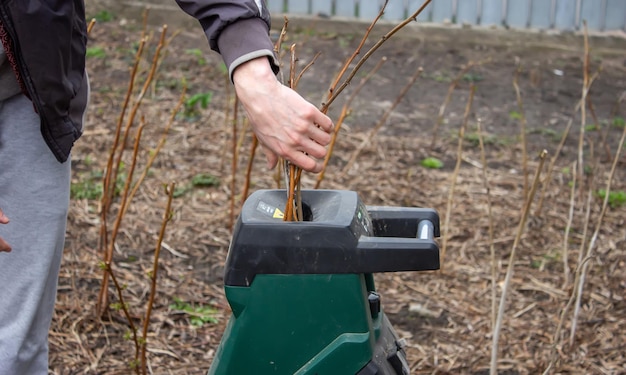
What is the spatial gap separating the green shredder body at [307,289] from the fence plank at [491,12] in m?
5.78

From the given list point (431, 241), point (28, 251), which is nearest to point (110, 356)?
point (28, 251)

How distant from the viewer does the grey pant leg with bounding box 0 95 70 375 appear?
209 centimetres

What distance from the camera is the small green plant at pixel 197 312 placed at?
3.31m

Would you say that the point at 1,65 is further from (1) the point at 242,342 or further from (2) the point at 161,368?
(2) the point at 161,368

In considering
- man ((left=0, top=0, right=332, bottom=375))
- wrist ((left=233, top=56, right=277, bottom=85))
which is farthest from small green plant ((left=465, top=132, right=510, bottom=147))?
wrist ((left=233, top=56, right=277, bottom=85))

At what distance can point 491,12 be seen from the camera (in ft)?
24.0

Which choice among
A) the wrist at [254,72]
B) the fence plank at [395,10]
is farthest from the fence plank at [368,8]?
the wrist at [254,72]

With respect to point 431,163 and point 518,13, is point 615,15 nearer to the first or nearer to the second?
point 518,13

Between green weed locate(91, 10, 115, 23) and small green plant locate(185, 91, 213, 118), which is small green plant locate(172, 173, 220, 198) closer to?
small green plant locate(185, 91, 213, 118)

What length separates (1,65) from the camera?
2014 millimetres

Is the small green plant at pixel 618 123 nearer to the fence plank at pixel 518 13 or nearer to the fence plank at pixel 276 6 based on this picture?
the fence plank at pixel 518 13

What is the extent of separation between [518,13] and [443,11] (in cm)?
62

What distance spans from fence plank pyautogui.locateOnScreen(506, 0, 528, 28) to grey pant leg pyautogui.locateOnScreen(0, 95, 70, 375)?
5.74 metres

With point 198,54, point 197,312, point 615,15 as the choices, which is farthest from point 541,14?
point 197,312
